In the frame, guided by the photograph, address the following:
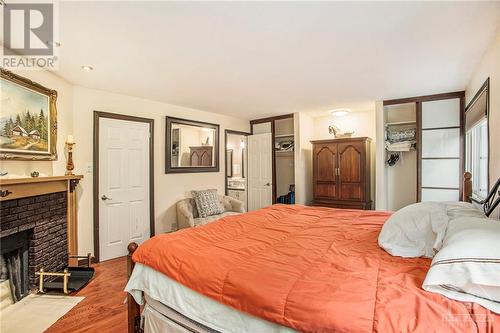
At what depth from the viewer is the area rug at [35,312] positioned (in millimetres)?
2023

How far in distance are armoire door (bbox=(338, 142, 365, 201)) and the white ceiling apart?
1.10 meters

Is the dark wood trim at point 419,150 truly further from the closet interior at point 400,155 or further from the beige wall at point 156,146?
the beige wall at point 156,146

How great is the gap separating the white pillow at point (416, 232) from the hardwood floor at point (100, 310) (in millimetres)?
2134

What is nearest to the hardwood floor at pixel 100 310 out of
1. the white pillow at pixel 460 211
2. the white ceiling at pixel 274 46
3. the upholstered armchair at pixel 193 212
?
the upholstered armchair at pixel 193 212

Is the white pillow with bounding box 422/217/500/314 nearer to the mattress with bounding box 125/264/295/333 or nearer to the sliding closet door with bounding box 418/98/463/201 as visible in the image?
the mattress with bounding box 125/264/295/333

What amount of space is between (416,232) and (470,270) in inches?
21.7

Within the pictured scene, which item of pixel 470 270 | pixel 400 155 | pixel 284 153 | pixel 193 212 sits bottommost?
pixel 193 212

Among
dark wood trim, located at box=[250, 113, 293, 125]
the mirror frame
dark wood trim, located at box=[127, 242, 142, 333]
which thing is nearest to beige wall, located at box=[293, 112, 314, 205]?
dark wood trim, located at box=[250, 113, 293, 125]

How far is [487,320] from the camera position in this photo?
34.0 inches

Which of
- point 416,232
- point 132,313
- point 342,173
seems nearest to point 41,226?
point 132,313

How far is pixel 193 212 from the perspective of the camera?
171 inches

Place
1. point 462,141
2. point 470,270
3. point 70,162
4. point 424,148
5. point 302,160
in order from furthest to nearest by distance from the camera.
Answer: point 302,160
point 424,148
point 462,141
point 70,162
point 470,270

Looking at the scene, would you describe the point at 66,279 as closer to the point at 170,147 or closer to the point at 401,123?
the point at 170,147

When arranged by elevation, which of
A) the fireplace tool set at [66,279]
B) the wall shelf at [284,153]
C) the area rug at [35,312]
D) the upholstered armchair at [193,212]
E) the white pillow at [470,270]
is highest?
the wall shelf at [284,153]
